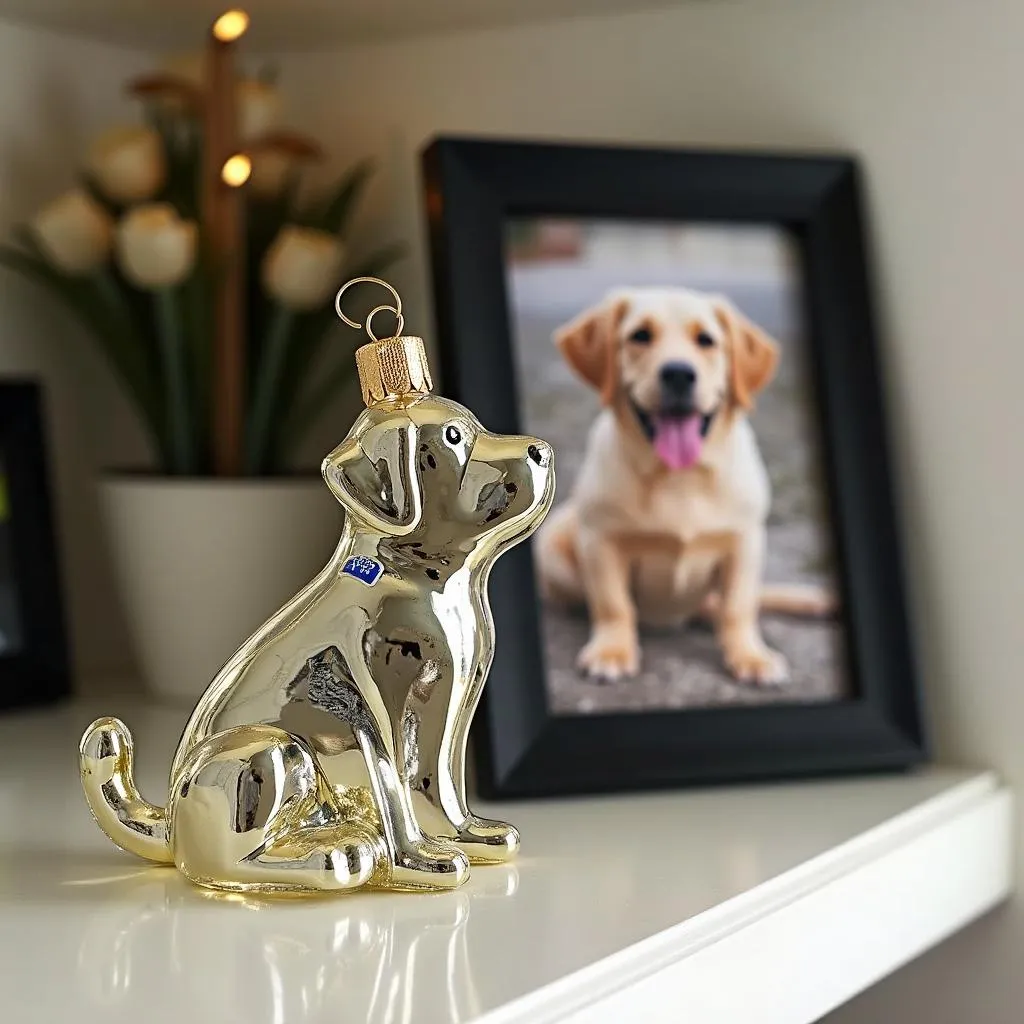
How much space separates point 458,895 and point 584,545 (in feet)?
0.94

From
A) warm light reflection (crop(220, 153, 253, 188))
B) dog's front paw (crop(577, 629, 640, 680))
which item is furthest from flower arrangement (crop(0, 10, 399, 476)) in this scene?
dog's front paw (crop(577, 629, 640, 680))

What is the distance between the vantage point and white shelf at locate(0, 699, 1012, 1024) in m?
0.52

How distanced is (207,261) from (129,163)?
0.09 meters

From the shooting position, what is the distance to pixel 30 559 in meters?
1.05

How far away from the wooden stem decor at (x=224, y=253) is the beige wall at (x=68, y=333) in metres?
0.16

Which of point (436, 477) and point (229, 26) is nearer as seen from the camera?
point (436, 477)

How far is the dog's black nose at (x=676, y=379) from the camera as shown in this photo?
0.87m

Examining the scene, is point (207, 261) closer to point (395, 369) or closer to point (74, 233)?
point (74, 233)

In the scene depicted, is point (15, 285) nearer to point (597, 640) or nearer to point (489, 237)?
point (489, 237)

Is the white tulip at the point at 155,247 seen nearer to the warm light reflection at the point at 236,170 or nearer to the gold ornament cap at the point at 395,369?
the warm light reflection at the point at 236,170

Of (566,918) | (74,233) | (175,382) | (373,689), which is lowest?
(566,918)

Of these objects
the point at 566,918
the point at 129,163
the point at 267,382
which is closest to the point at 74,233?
the point at 129,163

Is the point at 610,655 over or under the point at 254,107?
under

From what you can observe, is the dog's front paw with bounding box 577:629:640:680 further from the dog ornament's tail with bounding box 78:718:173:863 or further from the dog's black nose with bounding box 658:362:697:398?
the dog ornament's tail with bounding box 78:718:173:863
